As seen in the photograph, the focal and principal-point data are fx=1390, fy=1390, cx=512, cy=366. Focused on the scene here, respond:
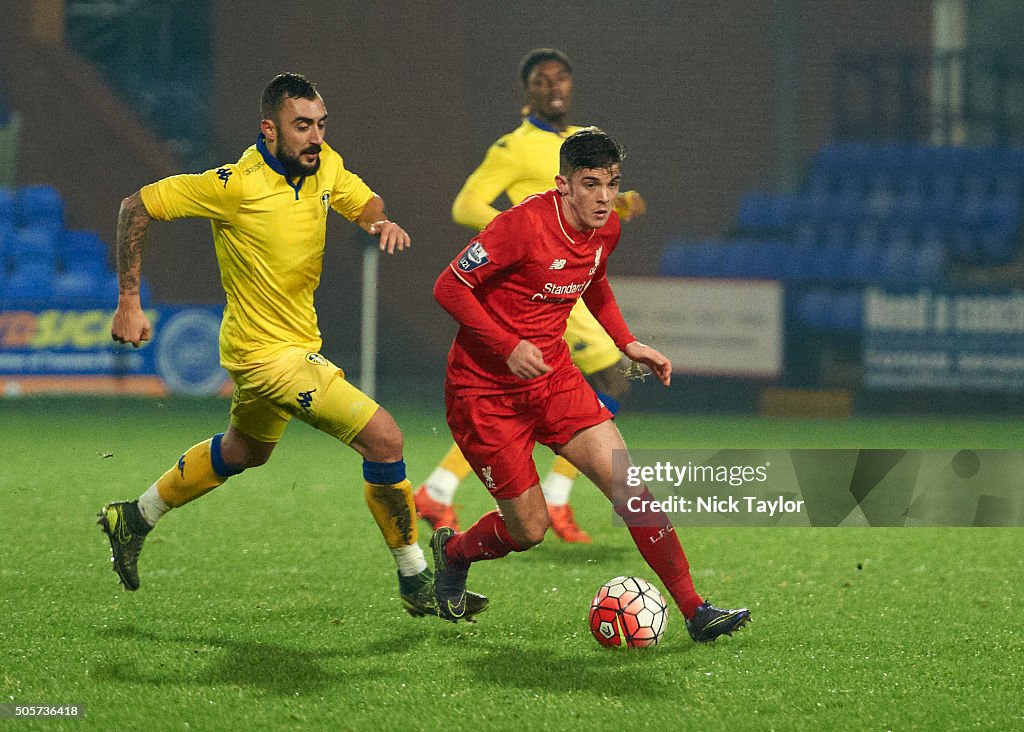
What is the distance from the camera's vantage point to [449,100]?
18250 mm

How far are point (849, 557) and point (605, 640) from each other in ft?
7.25

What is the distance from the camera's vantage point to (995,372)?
13805 mm

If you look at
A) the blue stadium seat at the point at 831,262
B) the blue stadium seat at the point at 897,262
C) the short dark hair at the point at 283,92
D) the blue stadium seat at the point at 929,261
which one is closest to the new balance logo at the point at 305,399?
the short dark hair at the point at 283,92

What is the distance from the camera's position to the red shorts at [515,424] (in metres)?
4.50

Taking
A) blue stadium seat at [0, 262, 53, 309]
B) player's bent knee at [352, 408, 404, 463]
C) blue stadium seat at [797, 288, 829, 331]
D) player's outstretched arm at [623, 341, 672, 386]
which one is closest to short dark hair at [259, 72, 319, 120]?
player's bent knee at [352, 408, 404, 463]

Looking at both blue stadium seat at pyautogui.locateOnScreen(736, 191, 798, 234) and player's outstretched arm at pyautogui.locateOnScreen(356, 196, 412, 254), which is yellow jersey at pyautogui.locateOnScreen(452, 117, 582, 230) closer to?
player's outstretched arm at pyautogui.locateOnScreen(356, 196, 412, 254)

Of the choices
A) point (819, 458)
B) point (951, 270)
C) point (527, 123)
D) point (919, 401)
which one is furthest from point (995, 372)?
point (527, 123)

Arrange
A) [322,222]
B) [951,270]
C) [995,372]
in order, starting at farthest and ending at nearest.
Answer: [951,270], [995,372], [322,222]

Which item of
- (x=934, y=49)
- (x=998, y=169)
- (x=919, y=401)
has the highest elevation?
(x=934, y=49)

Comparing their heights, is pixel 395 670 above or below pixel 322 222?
below

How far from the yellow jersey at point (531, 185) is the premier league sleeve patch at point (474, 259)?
6.80ft

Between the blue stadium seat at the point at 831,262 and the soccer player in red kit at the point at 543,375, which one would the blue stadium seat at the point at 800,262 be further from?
the soccer player in red kit at the point at 543,375

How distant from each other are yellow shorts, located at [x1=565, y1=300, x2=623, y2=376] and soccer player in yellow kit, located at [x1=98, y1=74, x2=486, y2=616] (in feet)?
5.52

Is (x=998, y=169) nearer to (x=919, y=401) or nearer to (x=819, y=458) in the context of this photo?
(x=919, y=401)
